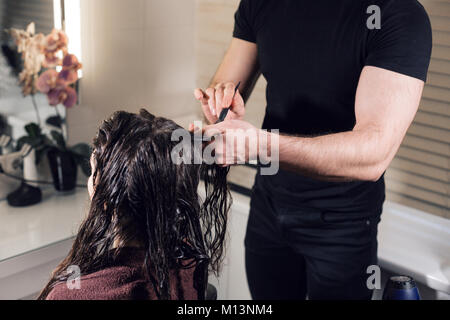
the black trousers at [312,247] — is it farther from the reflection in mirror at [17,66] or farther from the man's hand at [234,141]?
the reflection in mirror at [17,66]

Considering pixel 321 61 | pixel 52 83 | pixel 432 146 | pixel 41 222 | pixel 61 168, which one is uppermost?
pixel 321 61

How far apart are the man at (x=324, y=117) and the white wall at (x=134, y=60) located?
0.67 m

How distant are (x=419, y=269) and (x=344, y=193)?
1.57 feet

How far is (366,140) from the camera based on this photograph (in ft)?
3.73

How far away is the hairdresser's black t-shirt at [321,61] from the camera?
1.24 m

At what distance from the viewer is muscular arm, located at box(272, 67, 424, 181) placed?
1.12 m

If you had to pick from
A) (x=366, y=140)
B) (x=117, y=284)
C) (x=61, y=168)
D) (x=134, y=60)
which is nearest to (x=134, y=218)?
(x=117, y=284)

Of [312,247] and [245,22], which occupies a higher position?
[245,22]

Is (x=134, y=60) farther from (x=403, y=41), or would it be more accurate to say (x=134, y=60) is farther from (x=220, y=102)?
(x=403, y=41)

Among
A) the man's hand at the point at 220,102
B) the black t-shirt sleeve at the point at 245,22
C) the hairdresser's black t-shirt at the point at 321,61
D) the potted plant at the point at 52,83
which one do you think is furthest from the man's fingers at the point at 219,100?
the potted plant at the point at 52,83

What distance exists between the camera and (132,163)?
0.98m

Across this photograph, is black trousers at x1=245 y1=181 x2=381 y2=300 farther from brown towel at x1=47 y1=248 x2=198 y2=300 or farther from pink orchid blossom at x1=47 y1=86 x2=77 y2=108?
pink orchid blossom at x1=47 y1=86 x2=77 y2=108

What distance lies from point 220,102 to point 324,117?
29cm

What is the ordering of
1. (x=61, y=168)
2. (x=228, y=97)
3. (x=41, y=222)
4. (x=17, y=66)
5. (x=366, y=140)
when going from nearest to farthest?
(x=366, y=140) < (x=228, y=97) < (x=41, y=222) < (x=17, y=66) < (x=61, y=168)
